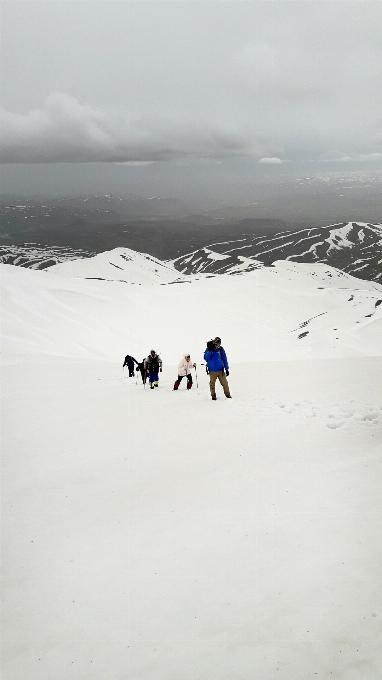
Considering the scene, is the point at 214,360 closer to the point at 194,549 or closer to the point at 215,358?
the point at 215,358

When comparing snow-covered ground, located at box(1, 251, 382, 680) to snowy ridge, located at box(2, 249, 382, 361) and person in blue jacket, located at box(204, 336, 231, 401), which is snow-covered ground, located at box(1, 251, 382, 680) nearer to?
person in blue jacket, located at box(204, 336, 231, 401)

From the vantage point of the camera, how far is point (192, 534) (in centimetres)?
514

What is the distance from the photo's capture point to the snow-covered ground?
3646 millimetres

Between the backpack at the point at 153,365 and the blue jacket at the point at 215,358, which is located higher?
the blue jacket at the point at 215,358

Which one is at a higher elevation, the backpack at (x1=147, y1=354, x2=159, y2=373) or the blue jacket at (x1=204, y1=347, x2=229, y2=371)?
the blue jacket at (x1=204, y1=347, x2=229, y2=371)

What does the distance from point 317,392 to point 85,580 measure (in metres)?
9.73

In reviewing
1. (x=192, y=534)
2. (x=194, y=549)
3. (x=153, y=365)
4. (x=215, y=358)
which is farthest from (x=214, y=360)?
(x=194, y=549)

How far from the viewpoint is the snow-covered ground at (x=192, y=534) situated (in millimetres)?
3646

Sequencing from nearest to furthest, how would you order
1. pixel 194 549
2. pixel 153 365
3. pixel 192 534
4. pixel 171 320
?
pixel 194 549 < pixel 192 534 < pixel 153 365 < pixel 171 320

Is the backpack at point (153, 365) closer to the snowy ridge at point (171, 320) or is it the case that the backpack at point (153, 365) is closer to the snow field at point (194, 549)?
the snow field at point (194, 549)

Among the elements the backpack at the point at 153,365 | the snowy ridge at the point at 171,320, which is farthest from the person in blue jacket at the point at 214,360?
the snowy ridge at the point at 171,320

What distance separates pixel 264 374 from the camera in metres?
17.2

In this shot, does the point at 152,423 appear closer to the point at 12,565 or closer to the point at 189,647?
the point at 12,565

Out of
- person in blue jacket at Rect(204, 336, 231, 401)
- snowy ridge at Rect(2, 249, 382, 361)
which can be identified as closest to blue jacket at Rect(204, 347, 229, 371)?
person in blue jacket at Rect(204, 336, 231, 401)
